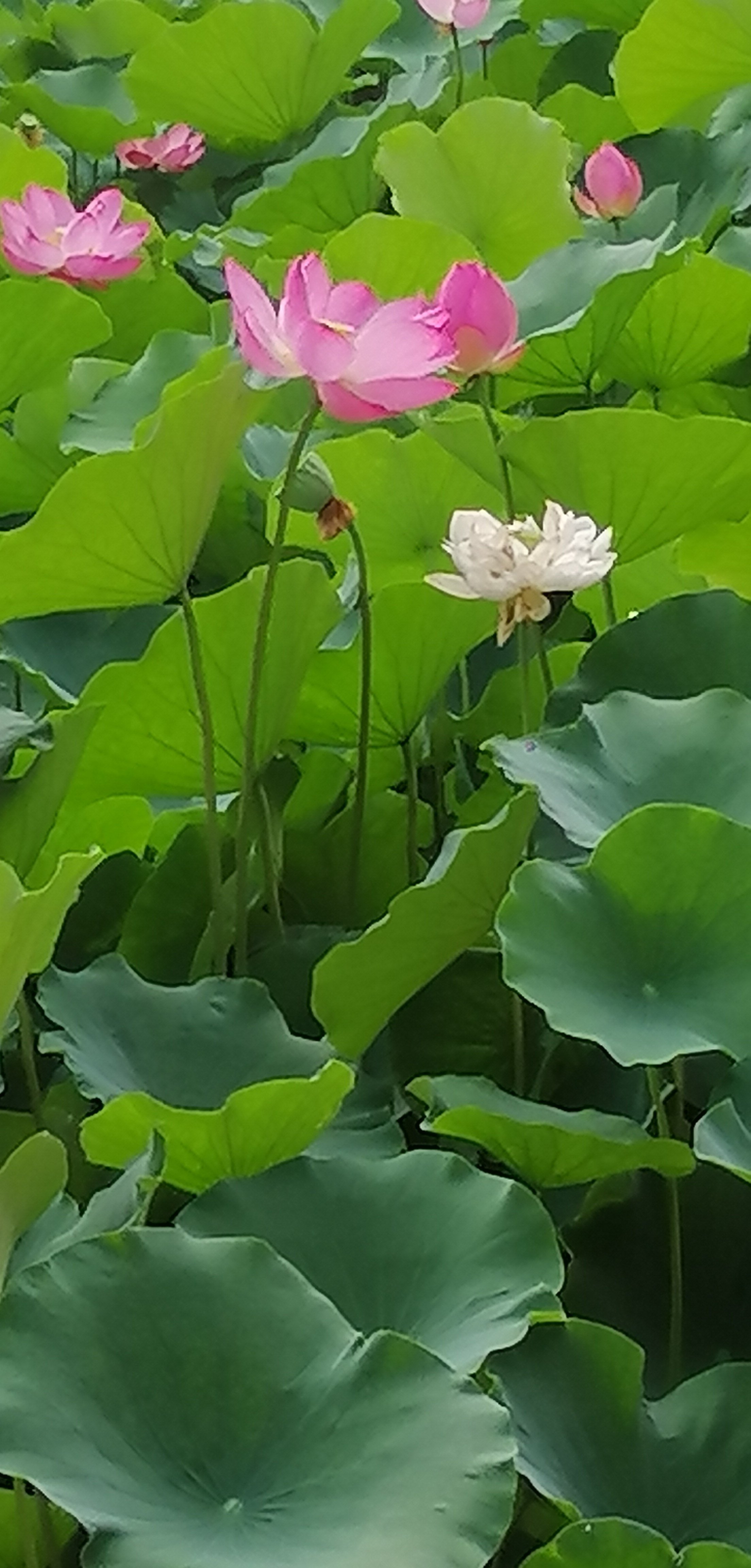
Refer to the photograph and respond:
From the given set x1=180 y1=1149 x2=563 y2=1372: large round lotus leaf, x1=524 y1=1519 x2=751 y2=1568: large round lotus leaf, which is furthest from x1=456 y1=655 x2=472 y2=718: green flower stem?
x1=524 y1=1519 x2=751 y2=1568: large round lotus leaf

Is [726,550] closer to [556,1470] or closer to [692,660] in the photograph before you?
[692,660]

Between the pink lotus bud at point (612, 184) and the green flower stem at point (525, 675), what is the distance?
33 centimetres

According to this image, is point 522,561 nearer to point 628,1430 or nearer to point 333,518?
point 333,518

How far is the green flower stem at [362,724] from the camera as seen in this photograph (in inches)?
25.5

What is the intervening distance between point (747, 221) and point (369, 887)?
61cm

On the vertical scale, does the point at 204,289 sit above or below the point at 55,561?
below

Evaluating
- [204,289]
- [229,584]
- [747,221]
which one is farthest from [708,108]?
[229,584]

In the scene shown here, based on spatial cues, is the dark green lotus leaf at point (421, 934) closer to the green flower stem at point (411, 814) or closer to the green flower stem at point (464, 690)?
the green flower stem at point (411, 814)

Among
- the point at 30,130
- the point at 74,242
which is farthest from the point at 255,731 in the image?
the point at 30,130

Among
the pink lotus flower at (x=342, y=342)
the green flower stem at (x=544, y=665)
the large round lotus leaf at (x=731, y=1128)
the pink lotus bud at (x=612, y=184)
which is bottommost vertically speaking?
the green flower stem at (x=544, y=665)

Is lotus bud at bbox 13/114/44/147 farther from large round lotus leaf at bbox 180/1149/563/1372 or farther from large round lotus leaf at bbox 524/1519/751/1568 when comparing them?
large round lotus leaf at bbox 524/1519/751/1568

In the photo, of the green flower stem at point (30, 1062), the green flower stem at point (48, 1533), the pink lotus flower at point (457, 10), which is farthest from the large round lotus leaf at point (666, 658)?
the pink lotus flower at point (457, 10)

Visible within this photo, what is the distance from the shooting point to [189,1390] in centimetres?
43

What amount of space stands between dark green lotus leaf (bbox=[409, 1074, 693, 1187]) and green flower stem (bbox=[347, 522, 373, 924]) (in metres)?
0.16
